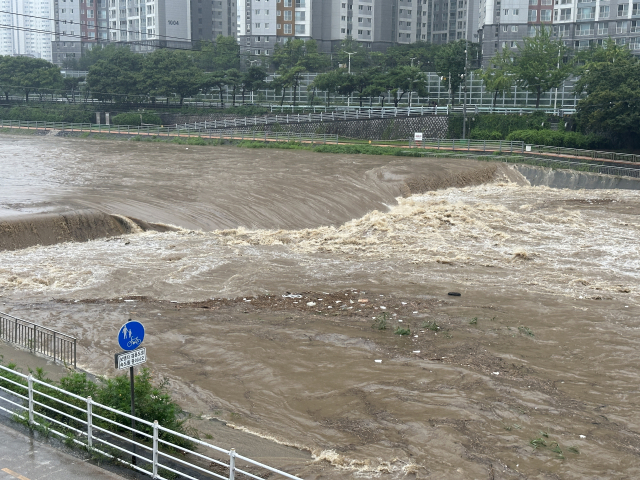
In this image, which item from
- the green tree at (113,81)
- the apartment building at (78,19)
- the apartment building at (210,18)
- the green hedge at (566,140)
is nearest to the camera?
the green hedge at (566,140)

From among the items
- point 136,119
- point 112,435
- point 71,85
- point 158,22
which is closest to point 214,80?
point 136,119

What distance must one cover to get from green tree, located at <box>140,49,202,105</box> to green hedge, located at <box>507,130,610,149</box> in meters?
43.2

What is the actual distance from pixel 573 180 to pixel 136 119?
51.9 metres

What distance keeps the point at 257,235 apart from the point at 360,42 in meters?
89.5

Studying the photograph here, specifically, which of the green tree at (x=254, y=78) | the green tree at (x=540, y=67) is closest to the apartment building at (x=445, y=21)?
the green tree at (x=254, y=78)

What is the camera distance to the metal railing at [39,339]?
15.8 meters

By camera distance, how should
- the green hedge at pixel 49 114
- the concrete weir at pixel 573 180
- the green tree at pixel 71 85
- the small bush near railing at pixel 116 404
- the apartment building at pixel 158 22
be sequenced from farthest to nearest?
the apartment building at pixel 158 22 → the green tree at pixel 71 85 → the green hedge at pixel 49 114 → the concrete weir at pixel 573 180 → the small bush near railing at pixel 116 404

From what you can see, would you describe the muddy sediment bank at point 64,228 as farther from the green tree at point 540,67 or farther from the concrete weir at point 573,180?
the green tree at point 540,67

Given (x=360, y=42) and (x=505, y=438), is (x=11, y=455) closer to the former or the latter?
(x=505, y=438)

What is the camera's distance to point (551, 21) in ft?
311

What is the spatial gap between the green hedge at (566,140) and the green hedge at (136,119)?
142 ft

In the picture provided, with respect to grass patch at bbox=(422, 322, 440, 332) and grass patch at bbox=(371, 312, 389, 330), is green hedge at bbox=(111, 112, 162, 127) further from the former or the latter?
grass patch at bbox=(422, 322, 440, 332)

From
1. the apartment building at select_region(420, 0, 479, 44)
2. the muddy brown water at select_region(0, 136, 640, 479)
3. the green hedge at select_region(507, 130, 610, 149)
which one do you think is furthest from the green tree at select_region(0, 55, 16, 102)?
the apartment building at select_region(420, 0, 479, 44)

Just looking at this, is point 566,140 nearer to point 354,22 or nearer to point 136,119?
point 136,119
